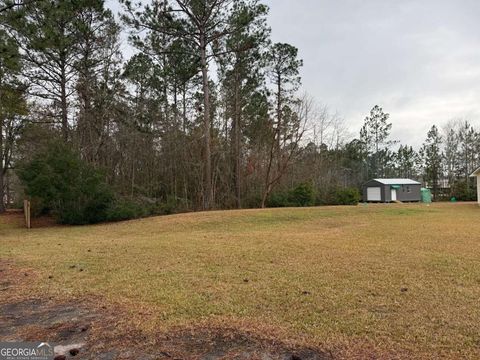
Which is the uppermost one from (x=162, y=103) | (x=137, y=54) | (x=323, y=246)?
(x=137, y=54)

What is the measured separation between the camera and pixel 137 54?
17.0 m

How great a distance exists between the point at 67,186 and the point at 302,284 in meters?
11.6

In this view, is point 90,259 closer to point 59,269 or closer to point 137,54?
point 59,269

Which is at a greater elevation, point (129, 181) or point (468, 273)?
point (129, 181)

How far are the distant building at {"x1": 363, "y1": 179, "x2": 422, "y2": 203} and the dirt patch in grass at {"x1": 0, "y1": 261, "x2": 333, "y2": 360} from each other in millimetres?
27695

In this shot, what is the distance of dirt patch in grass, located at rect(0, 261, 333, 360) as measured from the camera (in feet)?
7.73

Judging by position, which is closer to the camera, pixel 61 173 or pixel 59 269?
pixel 59 269

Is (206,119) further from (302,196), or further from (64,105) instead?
(302,196)

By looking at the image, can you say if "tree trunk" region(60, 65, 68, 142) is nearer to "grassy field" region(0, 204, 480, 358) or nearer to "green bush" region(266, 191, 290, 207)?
"grassy field" region(0, 204, 480, 358)

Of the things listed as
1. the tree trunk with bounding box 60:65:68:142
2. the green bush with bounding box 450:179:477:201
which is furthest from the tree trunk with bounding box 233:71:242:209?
the green bush with bounding box 450:179:477:201

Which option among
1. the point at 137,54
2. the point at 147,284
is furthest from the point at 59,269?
the point at 137,54

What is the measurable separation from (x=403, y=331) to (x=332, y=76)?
53.2 ft

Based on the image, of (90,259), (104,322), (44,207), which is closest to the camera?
(104,322)

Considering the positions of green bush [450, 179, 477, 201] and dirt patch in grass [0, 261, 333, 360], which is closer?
dirt patch in grass [0, 261, 333, 360]
